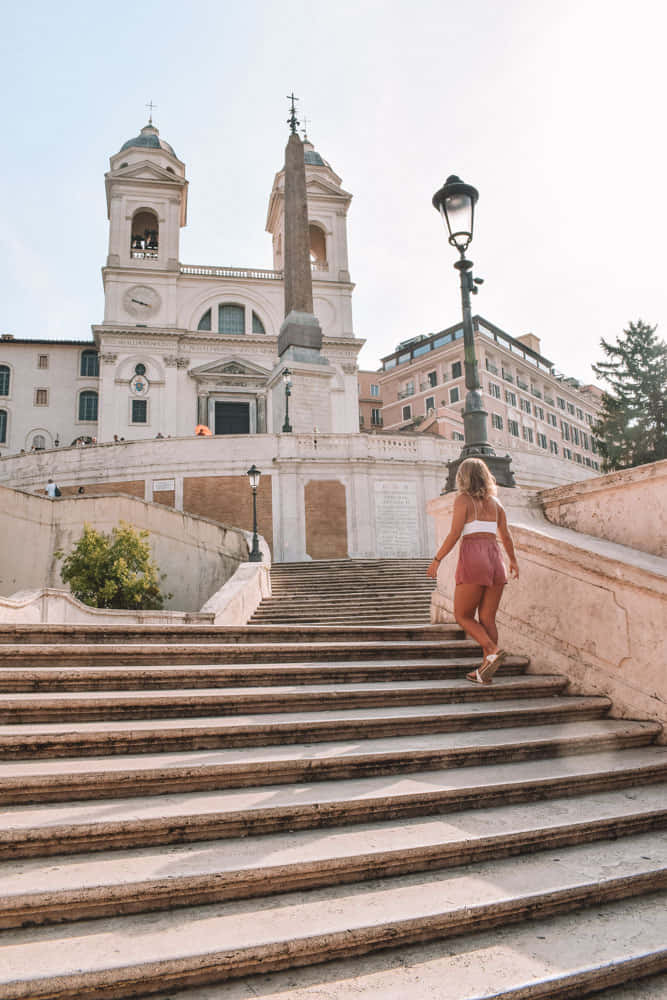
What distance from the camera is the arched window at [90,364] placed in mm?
Result: 44188

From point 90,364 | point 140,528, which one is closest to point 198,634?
point 140,528

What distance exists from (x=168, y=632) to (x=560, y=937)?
3266mm

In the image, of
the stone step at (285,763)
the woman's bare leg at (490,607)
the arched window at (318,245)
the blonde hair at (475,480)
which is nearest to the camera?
the stone step at (285,763)

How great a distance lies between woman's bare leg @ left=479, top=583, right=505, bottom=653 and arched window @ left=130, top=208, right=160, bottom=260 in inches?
1674

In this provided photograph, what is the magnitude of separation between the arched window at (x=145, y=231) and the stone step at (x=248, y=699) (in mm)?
42877

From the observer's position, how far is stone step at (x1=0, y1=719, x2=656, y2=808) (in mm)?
2967

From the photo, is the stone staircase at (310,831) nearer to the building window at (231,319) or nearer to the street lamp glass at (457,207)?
the street lamp glass at (457,207)

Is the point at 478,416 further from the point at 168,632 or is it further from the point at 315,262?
the point at 315,262

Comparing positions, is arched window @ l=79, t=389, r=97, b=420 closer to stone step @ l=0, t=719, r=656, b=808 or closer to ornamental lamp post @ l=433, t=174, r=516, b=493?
ornamental lamp post @ l=433, t=174, r=516, b=493

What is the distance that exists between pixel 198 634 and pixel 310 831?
2.35 m

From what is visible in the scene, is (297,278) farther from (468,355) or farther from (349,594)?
(468,355)

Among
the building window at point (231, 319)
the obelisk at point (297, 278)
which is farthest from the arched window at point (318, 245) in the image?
the obelisk at point (297, 278)

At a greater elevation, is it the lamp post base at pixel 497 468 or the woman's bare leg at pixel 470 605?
the lamp post base at pixel 497 468

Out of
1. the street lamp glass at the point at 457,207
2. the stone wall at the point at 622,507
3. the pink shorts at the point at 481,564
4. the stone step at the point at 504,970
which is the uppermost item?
the street lamp glass at the point at 457,207
